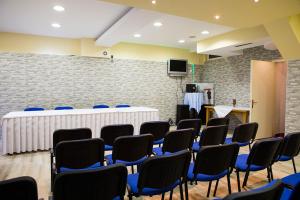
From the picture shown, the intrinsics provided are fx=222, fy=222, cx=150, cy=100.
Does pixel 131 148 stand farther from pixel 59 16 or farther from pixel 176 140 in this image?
pixel 59 16

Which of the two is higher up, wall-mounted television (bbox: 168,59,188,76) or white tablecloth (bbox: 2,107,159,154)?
wall-mounted television (bbox: 168,59,188,76)

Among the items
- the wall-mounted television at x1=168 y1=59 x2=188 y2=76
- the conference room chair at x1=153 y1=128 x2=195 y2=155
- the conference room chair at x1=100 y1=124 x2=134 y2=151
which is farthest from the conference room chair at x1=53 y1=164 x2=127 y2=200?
the wall-mounted television at x1=168 y1=59 x2=188 y2=76

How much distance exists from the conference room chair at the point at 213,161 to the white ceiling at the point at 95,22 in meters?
2.87

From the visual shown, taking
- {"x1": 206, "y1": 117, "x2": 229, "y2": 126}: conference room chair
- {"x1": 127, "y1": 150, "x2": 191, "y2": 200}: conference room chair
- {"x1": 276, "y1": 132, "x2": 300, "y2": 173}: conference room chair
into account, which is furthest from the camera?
{"x1": 206, "y1": 117, "x2": 229, "y2": 126}: conference room chair

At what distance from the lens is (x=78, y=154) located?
2.32 metres

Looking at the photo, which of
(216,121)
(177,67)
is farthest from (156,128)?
(177,67)

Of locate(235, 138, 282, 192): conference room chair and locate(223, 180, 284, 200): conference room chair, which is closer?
locate(223, 180, 284, 200): conference room chair

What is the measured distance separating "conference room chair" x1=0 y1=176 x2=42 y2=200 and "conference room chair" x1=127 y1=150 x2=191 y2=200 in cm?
78

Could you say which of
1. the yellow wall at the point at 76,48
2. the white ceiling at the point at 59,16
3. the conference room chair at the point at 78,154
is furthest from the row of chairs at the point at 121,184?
the yellow wall at the point at 76,48

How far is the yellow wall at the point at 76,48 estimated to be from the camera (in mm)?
6184

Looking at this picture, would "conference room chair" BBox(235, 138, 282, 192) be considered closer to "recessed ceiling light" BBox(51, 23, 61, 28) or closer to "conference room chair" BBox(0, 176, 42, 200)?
Result: "conference room chair" BBox(0, 176, 42, 200)

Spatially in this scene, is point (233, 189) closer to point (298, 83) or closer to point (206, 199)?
point (206, 199)

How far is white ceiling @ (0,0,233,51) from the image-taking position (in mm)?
4168

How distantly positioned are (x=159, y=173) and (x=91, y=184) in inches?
23.5
